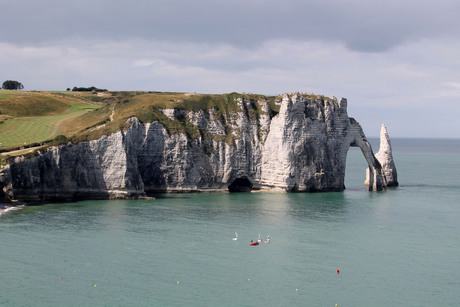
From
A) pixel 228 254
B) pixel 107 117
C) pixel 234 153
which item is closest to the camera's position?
pixel 228 254

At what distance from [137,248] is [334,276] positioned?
2104cm

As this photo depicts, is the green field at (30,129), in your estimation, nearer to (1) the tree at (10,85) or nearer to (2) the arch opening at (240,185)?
(2) the arch opening at (240,185)

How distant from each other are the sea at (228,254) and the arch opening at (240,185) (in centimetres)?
1647

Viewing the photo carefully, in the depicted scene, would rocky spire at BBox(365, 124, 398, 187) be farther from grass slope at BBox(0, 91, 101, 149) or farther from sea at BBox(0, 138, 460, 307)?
grass slope at BBox(0, 91, 101, 149)

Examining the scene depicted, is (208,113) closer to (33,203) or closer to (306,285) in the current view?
(33,203)

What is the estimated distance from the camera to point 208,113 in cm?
10162

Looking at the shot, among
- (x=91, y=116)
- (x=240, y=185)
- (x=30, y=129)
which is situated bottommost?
(x=240, y=185)

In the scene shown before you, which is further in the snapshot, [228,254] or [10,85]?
[10,85]

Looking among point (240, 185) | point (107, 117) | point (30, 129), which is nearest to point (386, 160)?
point (240, 185)

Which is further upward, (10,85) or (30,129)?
(10,85)

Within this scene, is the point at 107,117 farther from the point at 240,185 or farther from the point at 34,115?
the point at 240,185

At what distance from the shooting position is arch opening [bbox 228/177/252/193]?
101 m

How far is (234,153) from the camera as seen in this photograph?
9844cm

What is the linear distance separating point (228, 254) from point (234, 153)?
155 ft
